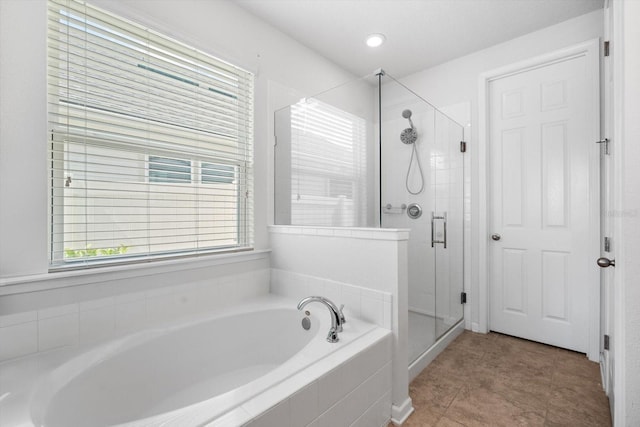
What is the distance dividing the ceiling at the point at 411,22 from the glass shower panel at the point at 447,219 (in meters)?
0.67

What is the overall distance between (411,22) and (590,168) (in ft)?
5.54

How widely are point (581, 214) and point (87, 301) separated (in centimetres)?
320

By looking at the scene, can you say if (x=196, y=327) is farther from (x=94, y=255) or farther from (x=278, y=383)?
(x=278, y=383)

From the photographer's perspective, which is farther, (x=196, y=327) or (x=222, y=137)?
(x=222, y=137)

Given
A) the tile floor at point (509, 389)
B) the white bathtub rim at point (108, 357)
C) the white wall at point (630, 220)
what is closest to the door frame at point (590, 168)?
the tile floor at point (509, 389)

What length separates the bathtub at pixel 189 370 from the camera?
974 millimetres

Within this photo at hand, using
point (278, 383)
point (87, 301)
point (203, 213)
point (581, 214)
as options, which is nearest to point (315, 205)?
point (203, 213)

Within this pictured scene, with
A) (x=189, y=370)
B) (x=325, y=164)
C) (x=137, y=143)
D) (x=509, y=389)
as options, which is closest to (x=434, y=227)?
(x=325, y=164)

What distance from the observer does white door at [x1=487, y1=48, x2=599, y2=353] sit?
2.20 metres

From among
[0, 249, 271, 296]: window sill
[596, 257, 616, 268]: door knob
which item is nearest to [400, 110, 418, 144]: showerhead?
[596, 257, 616, 268]: door knob

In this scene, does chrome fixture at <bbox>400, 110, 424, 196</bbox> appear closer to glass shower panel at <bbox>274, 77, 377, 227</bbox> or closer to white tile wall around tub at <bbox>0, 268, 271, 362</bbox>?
glass shower panel at <bbox>274, 77, 377, 227</bbox>

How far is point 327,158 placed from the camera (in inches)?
84.2

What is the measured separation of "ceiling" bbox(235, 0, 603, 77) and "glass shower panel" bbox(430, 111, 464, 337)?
2.21ft

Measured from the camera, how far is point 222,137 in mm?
2008
